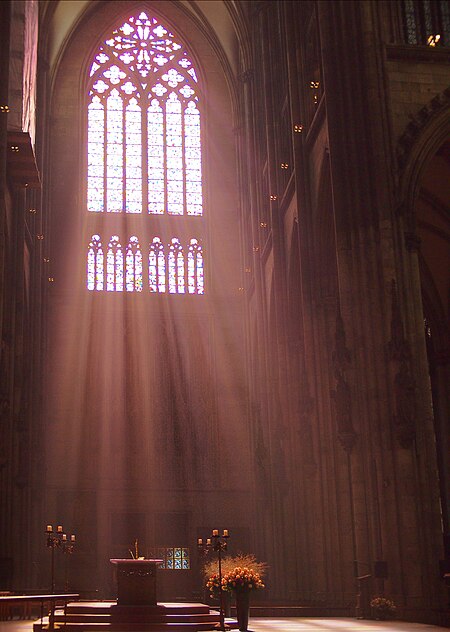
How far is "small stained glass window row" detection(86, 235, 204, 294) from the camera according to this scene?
39562mm

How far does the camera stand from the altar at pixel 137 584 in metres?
18.3

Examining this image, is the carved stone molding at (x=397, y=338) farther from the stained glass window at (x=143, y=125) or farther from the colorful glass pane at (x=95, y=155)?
the colorful glass pane at (x=95, y=155)

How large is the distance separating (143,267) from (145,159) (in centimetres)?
547

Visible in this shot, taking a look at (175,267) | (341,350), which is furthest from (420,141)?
(175,267)

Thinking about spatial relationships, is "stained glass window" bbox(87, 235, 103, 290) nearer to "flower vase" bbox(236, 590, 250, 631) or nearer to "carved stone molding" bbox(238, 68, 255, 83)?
"carved stone molding" bbox(238, 68, 255, 83)

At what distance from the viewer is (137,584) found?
60.3ft

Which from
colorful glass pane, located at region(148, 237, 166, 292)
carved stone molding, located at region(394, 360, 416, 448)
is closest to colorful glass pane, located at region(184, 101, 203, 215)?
colorful glass pane, located at region(148, 237, 166, 292)

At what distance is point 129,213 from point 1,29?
57.3ft

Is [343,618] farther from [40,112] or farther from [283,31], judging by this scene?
[40,112]

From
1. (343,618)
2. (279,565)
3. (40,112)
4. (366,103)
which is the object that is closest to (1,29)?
(366,103)

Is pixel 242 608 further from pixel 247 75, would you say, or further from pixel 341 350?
pixel 247 75

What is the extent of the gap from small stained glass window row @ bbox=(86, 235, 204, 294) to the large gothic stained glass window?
1.7 inches

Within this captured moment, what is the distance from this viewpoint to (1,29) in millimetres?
23672

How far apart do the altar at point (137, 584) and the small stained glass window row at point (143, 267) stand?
21962mm
